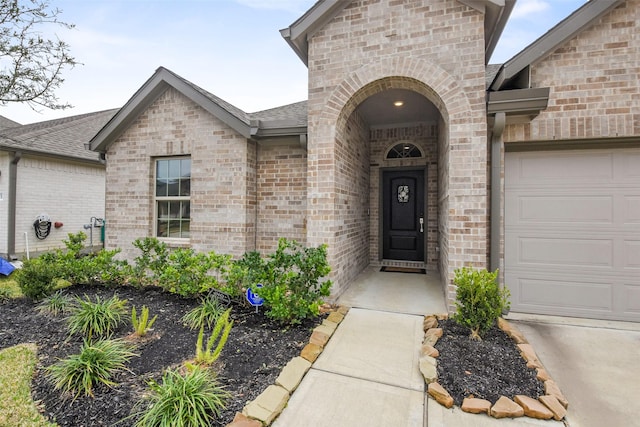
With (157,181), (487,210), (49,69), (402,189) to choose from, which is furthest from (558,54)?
(49,69)

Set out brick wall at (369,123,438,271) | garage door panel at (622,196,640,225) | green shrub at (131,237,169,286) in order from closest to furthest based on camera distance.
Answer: garage door panel at (622,196,640,225) < green shrub at (131,237,169,286) < brick wall at (369,123,438,271)

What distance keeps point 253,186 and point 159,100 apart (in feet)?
8.81

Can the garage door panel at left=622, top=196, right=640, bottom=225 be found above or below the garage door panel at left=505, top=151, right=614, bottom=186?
below

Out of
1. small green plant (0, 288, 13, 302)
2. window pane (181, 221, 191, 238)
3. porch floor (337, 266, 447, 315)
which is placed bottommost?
small green plant (0, 288, 13, 302)

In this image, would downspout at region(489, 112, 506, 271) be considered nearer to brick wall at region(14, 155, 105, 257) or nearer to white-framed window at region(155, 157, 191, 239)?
white-framed window at region(155, 157, 191, 239)

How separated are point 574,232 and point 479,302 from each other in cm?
220

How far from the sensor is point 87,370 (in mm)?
2467

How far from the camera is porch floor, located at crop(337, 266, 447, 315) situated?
14.0 feet

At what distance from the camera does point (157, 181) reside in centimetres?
613

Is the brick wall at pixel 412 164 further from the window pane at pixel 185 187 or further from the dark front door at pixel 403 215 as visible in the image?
the window pane at pixel 185 187

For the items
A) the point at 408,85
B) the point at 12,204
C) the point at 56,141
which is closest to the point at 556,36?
the point at 408,85

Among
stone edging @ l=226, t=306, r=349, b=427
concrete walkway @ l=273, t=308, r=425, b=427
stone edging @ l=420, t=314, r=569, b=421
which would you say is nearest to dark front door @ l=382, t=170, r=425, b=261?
concrete walkway @ l=273, t=308, r=425, b=427

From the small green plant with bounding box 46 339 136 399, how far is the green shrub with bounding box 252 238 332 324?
59.0 inches

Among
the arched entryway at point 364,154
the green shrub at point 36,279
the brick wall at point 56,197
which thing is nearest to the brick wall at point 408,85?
the arched entryway at point 364,154
